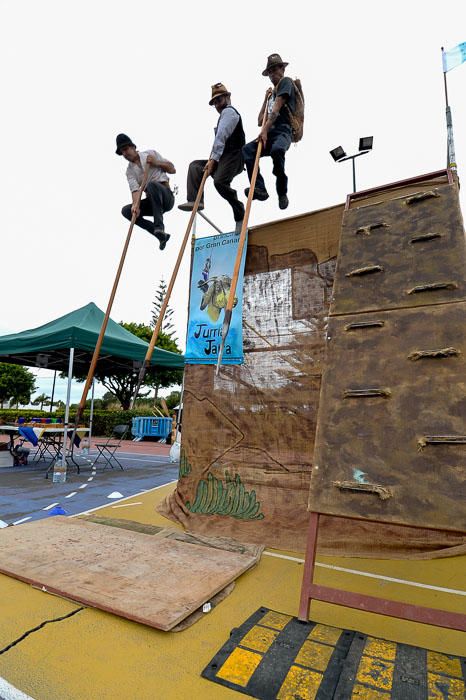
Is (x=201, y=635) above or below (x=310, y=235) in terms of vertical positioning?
below

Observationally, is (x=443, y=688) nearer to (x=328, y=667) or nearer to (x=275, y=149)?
(x=328, y=667)

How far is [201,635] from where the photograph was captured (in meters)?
2.15

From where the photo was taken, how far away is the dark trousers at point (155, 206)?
487 cm

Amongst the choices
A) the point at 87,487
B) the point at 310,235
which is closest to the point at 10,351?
the point at 87,487

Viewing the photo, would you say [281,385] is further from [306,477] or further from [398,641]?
[398,641]

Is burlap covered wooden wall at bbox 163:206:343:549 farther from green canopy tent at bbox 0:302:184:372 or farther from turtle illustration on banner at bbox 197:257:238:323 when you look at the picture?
green canopy tent at bbox 0:302:184:372

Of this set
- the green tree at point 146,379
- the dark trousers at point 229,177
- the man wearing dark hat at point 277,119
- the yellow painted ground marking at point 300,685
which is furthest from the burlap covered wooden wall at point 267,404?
the green tree at point 146,379

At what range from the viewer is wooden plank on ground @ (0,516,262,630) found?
2396mm

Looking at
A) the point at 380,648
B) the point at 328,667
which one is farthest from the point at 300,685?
the point at 380,648

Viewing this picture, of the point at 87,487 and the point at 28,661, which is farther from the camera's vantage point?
the point at 87,487

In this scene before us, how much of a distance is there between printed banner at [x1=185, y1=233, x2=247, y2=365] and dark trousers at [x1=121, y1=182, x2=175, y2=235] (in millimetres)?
728

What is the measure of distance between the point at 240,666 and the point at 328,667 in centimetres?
43

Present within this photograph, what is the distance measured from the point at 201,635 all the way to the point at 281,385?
104 inches

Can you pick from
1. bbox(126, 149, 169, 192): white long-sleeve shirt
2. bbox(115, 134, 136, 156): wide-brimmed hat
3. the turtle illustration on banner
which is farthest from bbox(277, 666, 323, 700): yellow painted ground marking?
bbox(115, 134, 136, 156): wide-brimmed hat
